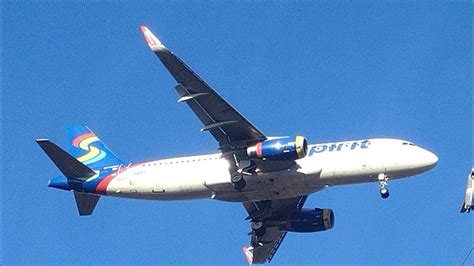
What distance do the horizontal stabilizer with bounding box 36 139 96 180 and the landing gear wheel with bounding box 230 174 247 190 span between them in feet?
38.0

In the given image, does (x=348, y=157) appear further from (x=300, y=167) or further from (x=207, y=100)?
(x=207, y=100)

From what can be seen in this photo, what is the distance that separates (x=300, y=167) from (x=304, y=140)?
2.06 m

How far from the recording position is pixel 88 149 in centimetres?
7700

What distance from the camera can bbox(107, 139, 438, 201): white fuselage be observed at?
64.4 m

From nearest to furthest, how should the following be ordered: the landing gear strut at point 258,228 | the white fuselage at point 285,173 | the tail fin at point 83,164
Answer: the white fuselage at point 285,173
the tail fin at point 83,164
the landing gear strut at point 258,228

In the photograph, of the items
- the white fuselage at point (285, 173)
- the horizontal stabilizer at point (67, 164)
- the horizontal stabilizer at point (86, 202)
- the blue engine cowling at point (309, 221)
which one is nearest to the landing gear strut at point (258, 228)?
the blue engine cowling at point (309, 221)

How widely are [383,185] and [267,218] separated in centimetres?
1403

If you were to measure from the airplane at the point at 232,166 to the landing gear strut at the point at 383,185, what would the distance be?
0.22 ft

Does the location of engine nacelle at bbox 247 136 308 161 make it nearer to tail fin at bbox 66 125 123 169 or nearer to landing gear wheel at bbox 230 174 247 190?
landing gear wheel at bbox 230 174 247 190

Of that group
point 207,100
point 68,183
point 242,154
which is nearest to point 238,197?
point 242,154

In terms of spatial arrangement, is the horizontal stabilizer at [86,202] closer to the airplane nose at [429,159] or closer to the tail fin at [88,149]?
the tail fin at [88,149]

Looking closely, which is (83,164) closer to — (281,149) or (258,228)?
(258,228)

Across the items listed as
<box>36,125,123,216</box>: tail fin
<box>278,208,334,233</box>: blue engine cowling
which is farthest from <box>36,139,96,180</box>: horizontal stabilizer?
<box>278,208,334,233</box>: blue engine cowling

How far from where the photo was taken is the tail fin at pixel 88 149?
74.1 meters
